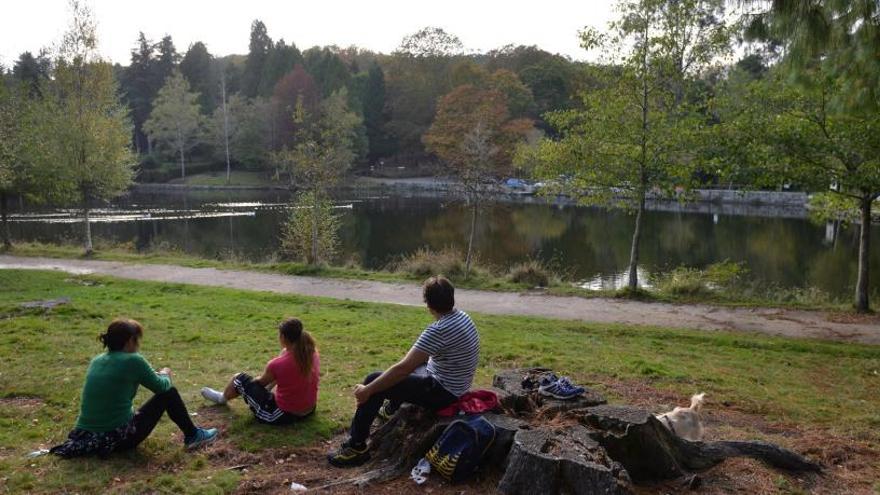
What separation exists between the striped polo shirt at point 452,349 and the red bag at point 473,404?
64mm

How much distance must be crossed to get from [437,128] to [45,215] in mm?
39127

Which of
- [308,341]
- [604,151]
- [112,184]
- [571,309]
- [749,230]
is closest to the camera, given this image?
[308,341]

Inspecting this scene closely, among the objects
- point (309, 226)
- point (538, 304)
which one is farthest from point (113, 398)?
point (309, 226)

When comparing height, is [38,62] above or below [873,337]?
above

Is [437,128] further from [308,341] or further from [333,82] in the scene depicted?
[308,341]

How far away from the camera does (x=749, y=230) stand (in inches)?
1523

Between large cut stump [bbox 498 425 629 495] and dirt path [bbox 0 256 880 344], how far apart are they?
353 inches

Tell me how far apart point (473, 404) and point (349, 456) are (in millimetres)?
1102

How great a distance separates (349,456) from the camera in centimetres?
534

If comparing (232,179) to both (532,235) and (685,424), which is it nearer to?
(532,235)

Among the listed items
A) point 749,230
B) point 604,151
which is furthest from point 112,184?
point 749,230

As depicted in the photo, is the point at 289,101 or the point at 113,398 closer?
the point at 113,398

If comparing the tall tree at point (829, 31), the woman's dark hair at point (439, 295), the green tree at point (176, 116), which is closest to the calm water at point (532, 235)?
the tall tree at point (829, 31)

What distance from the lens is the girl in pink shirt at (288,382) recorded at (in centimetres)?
605
